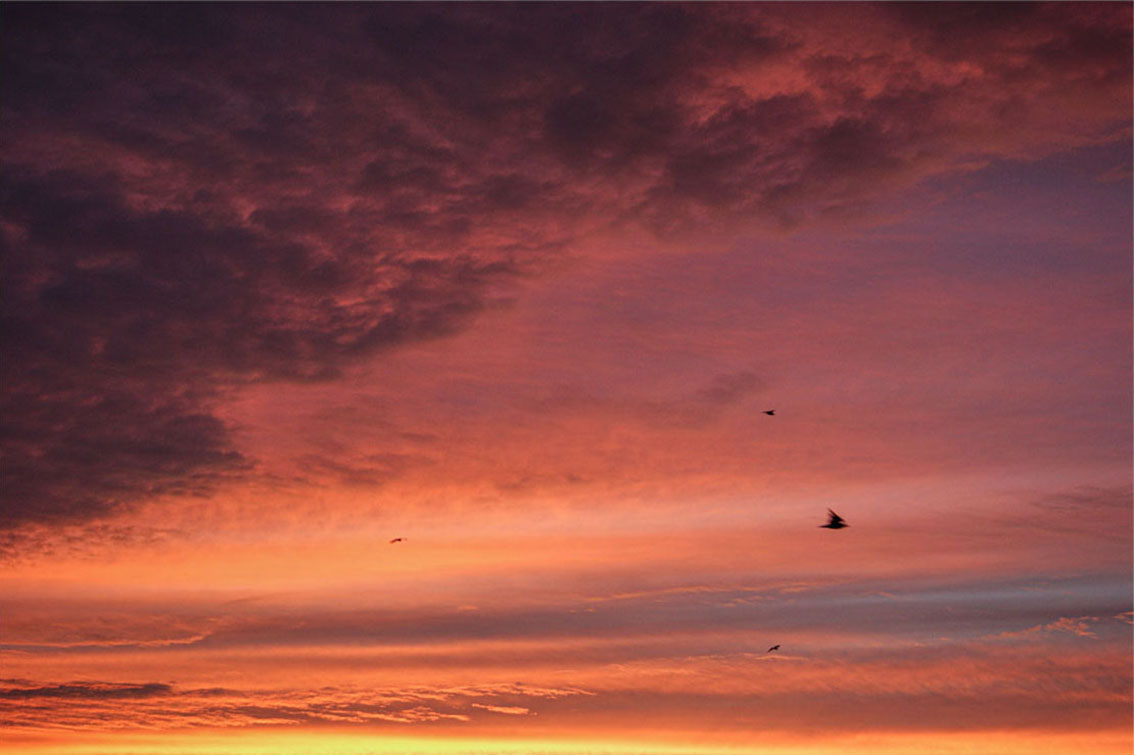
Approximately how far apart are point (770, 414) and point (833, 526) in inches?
417

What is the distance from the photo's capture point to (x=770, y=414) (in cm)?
5962

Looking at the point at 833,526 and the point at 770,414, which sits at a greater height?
the point at 770,414

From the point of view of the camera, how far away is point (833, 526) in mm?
56906
